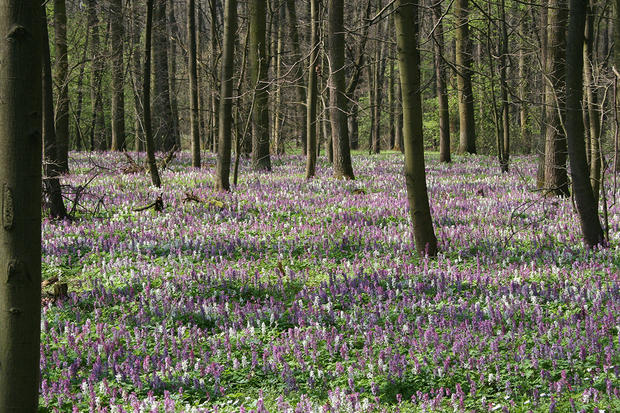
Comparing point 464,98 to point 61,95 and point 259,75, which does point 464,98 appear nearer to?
point 259,75

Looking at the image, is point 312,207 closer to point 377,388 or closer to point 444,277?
point 444,277

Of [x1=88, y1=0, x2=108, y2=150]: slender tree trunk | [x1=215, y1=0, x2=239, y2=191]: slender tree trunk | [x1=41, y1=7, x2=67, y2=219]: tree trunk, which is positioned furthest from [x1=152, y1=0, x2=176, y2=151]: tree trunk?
[x1=41, y1=7, x2=67, y2=219]: tree trunk

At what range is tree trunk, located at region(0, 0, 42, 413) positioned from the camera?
2.44 meters

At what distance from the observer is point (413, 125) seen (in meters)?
7.31

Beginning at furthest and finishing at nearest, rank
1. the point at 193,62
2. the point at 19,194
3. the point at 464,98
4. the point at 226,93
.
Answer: the point at 464,98 < the point at 193,62 < the point at 226,93 < the point at 19,194

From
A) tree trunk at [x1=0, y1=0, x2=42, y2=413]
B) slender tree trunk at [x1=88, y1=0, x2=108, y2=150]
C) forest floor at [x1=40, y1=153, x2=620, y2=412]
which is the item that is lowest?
forest floor at [x1=40, y1=153, x2=620, y2=412]

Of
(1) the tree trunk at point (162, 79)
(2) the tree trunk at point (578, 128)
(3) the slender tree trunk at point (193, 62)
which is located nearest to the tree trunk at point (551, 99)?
(2) the tree trunk at point (578, 128)

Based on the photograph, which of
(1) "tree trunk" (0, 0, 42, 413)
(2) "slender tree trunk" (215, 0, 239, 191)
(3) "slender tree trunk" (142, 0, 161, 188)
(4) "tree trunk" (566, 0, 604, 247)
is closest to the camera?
(1) "tree trunk" (0, 0, 42, 413)

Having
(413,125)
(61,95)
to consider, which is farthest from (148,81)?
(413,125)

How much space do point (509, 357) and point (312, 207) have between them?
6572 mm

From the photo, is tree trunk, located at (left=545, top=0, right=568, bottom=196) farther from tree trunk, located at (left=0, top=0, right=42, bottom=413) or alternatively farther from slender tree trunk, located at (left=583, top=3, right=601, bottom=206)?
tree trunk, located at (left=0, top=0, right=42, bottom=413)

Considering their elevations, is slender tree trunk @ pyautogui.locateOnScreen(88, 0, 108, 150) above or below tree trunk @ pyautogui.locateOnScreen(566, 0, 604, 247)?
above

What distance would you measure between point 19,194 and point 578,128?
7254 mm

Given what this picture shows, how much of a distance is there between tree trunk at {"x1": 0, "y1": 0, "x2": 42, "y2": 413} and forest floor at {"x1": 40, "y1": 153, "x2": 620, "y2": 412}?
1.20 meters
